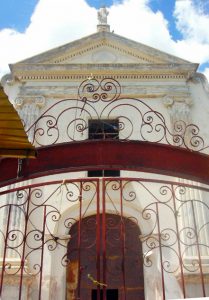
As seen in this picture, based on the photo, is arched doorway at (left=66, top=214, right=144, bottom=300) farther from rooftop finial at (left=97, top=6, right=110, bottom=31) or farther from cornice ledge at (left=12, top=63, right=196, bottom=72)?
rooftop finial at (left=97, top=6, right=110, bottom=31)

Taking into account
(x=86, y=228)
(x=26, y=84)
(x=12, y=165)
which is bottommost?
(x=12, y=165)

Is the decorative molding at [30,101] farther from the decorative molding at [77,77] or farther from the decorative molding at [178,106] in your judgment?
the decorative molding at [178,106]

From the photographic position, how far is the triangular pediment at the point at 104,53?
32.0 ft

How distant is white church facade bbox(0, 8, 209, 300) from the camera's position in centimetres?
377

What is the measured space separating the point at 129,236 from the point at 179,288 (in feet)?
4.68

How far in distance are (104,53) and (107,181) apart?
4.78 m

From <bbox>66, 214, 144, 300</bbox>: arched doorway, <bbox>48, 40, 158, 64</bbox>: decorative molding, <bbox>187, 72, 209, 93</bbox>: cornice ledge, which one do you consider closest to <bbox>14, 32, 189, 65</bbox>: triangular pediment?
<bbox>48, 40, 158, 64</bbox>: decorative molding

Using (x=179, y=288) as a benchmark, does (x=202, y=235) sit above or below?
above

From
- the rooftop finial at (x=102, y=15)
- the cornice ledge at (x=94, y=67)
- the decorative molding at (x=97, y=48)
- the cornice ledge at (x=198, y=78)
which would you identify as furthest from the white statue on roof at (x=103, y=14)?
the cornice ledge at (x=198, y=78)

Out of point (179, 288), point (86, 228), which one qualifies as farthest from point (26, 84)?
point (179, 288)

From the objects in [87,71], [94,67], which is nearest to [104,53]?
[94,67]

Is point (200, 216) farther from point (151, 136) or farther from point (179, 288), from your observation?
point (151, 136)

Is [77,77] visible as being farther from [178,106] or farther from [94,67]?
[178,106]

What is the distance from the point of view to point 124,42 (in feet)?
32.7
